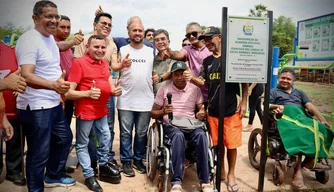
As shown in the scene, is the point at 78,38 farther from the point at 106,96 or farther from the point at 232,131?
the point at 232,131

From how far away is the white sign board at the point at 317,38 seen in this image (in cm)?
588

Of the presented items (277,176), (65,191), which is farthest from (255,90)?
(65,191)

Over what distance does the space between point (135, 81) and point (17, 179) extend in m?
1.78

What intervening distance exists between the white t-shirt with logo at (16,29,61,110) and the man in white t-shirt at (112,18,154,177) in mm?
886

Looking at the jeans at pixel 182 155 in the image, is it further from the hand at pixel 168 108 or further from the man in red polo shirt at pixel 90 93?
the man in red polo shirt at pixel 90 93

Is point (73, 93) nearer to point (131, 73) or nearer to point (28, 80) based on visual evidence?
point (28, 80)

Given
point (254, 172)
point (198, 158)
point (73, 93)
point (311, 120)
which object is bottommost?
point (254, 172)

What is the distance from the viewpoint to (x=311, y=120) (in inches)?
132

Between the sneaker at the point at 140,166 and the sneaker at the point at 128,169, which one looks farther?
the sneaker at the point at 140,166

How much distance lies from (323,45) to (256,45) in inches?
162

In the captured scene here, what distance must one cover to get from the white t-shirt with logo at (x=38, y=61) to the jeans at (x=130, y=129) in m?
0.97

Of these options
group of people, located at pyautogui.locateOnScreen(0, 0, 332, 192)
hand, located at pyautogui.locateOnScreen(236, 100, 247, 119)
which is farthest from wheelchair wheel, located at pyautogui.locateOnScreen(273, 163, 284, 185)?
hand, located at pyautogui.locateOnScreen(236, 100, 247, 119)

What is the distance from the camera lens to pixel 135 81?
346cm

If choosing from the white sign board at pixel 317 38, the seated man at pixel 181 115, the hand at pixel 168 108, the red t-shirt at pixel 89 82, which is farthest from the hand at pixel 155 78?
the white sign board at pixel 317 38
